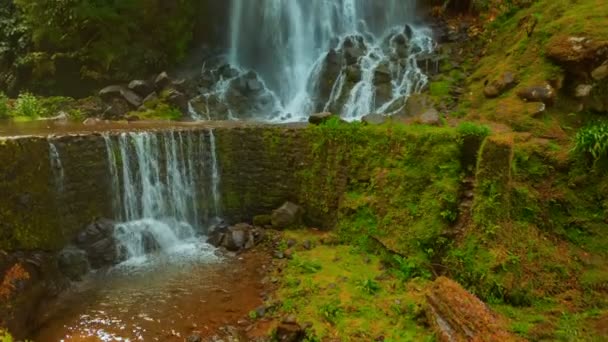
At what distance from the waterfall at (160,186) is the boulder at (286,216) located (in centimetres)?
140

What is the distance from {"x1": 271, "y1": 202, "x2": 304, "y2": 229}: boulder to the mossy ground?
46.8 inches

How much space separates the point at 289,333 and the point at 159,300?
2369 millimetres

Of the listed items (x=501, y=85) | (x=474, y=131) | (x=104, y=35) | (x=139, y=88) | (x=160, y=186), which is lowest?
(x=160, y=186)

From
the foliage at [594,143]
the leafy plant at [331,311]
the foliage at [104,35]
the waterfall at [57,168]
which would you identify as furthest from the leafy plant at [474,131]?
the foliage at [104,35]

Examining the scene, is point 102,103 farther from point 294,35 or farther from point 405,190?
point 405,190

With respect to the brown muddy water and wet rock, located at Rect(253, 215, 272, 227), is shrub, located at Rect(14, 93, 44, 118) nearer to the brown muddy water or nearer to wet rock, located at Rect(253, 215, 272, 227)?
the brown muddy water

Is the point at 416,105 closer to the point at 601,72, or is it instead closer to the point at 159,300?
the point at 601,72

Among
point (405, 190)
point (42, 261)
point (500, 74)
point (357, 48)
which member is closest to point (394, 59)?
point (357, 48)

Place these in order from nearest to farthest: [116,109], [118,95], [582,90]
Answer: [582,90], [116,109], [118,95]

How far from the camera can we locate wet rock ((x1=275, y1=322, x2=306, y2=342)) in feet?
18.5

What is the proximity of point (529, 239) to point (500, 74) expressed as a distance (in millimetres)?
5576

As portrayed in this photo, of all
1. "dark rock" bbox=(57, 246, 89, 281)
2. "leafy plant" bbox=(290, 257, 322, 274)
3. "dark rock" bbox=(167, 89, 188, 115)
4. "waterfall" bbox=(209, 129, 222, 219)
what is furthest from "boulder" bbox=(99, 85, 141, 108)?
"leafy plant" bbox=(290, 257, 322, 274)

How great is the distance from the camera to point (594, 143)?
684cm

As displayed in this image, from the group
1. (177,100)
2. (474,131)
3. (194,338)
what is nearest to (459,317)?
(474,131)
